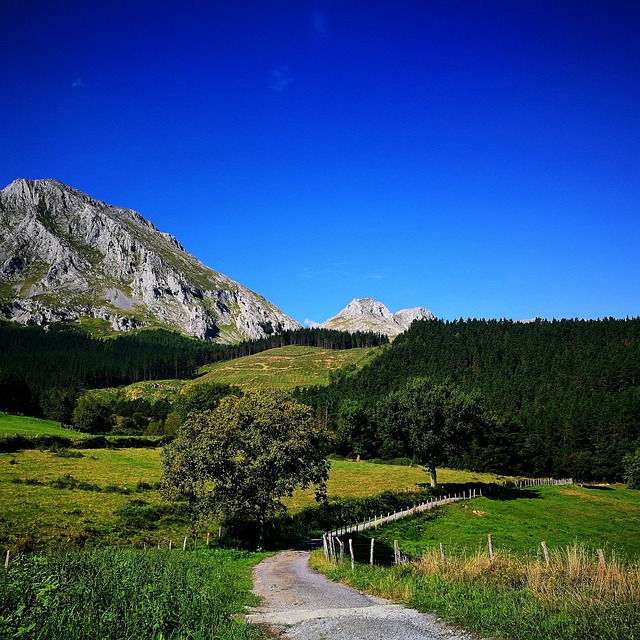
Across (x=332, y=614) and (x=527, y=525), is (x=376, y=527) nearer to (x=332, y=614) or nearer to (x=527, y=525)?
(x=527, y=525)

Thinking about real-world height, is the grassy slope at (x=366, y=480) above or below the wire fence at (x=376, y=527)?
below

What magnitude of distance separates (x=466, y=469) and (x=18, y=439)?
9981 centimetres

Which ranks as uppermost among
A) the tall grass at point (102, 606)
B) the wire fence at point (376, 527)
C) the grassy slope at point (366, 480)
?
the tall grass at point (102, 606)

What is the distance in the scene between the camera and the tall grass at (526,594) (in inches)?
449

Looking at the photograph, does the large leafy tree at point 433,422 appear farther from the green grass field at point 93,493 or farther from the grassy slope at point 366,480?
the green grass field at point 93,493

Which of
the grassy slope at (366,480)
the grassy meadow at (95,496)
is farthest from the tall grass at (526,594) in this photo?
the grassy slope at (366,480)

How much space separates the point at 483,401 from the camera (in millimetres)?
75000

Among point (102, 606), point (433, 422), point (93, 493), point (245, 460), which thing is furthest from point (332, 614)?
point (433, 422)

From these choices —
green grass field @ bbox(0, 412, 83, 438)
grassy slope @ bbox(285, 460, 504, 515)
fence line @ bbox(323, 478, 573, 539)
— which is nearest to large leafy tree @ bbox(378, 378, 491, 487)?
fence line @ bbox(323, 478, 573, 539)

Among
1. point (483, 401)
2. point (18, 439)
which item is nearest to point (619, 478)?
point (483, 401)

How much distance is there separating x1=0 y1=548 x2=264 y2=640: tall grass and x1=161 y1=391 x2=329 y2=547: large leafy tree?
72.6ft

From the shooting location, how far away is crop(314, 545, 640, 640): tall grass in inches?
449

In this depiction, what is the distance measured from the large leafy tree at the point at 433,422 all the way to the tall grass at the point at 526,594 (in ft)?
161

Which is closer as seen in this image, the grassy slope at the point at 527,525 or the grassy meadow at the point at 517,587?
the grassy meadow at the point at 517,587
